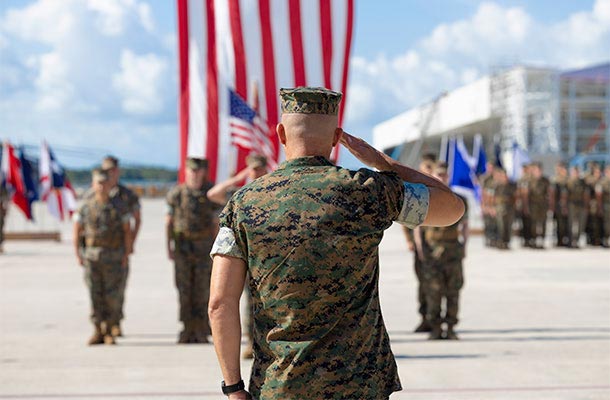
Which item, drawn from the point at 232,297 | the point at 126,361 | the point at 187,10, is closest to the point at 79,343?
the point at 126,361

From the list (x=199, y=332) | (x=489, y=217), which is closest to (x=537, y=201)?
(x=489, y=217)

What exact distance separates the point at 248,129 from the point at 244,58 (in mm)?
633

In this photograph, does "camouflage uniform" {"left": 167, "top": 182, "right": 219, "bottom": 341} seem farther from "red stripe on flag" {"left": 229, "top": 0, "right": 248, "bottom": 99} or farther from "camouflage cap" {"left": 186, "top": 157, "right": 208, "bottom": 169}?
"red stripe on flag" {"left": 229, "top": 0, "right": 248, "bottom": 99}

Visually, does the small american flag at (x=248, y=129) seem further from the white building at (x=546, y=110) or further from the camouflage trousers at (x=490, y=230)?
the white building at (x=546, y=110)

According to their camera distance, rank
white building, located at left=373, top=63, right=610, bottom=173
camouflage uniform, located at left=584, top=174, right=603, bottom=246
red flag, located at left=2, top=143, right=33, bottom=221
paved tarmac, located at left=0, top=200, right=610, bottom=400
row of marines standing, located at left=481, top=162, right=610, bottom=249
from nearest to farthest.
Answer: paved tarmac, located at left=0, top=200, right=610, bottom=400, row of marines standing, located at left=481, top=162, right=610, bottom=249, camouflage uniform, located at left=584, top=174, right=603, bottom=246, red flag, located at left=2, top=143, right=33, bottom=221, white building, located at left=373, top=63, right=610, bottom=173

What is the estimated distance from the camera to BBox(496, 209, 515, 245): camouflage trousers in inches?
780

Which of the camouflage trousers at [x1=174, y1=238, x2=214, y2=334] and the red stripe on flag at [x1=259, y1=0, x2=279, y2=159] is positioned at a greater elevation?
the red stripe on flag at [x1=259, y1=0, x2=279, y2=159]

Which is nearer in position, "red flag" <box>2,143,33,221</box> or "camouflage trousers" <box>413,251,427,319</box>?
"camouflage trousers" <box>413,251,427,319</box>

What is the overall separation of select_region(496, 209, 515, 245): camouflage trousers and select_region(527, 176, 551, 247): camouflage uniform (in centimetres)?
61

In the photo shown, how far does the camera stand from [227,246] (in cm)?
293

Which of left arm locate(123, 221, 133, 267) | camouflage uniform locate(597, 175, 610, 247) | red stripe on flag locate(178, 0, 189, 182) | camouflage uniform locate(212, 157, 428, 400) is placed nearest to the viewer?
camouflage uniform locate(212, 157, 428, 400)

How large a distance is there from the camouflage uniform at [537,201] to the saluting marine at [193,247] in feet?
42.1

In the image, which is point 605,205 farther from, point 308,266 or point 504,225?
point 308,266

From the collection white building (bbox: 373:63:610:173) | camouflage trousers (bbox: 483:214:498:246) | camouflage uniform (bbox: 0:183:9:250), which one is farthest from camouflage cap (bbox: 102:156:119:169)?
white building (bbox: 373:63:610:173)
